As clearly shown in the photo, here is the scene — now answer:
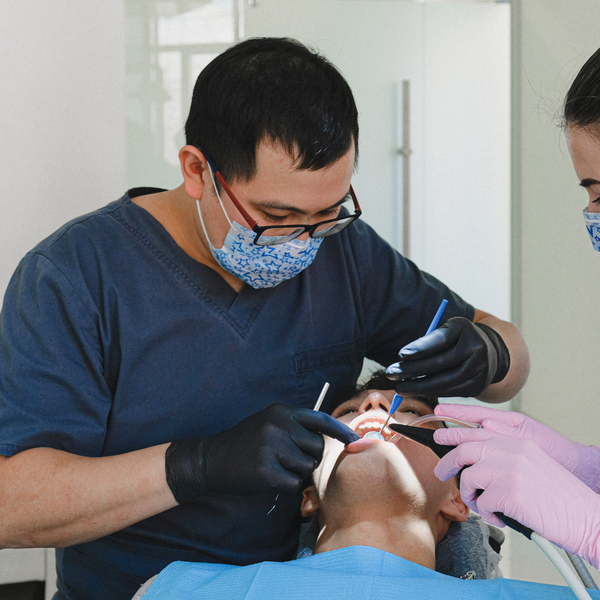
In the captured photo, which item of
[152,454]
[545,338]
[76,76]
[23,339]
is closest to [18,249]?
[76,76]

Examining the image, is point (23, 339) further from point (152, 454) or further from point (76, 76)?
point (76, 76)

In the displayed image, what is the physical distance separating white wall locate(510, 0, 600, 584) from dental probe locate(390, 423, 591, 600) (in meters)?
1.72

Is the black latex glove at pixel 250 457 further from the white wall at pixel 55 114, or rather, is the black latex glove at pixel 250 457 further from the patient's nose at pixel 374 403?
the white wall at pixel 55 114

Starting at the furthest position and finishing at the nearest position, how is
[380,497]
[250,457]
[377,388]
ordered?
[377,388]
[380,497]
[250,457]

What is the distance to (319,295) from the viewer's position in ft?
5.61

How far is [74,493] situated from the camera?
126cm

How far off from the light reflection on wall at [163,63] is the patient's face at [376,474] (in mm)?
2468

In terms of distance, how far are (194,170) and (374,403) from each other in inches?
29.9

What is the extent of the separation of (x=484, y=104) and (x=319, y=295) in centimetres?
281

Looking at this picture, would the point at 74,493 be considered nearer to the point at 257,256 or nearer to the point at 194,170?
the point at 257,256

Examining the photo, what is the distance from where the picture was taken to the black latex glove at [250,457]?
4.08 ft

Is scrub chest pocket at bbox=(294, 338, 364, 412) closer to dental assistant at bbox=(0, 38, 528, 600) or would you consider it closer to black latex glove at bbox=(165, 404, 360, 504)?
dental assistant at bbox=(0, 38, 528, 600)

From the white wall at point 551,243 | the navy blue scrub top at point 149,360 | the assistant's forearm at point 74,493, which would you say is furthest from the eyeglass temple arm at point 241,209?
the white wall at point 551,243

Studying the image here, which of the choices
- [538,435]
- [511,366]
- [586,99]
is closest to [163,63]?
[511,366]
